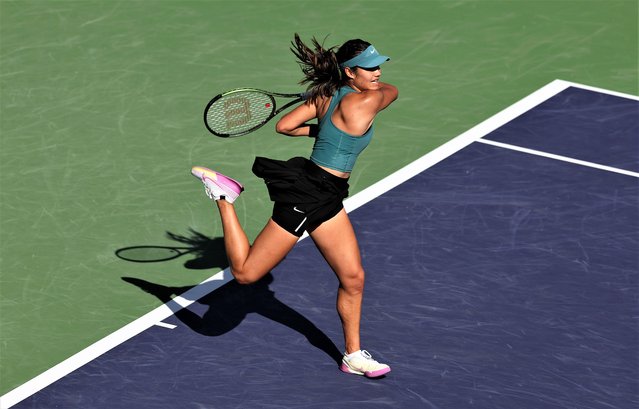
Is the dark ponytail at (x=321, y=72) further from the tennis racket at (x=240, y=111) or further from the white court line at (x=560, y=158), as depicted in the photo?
the white court line at (x=560, y=158)

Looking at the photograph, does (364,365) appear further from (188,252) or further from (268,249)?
(188,252)

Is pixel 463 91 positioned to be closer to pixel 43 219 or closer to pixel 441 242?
pixel 441 242

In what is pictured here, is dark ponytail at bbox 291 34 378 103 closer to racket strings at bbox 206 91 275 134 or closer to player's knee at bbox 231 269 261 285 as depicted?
racket strings at bbox 206 91 275 134

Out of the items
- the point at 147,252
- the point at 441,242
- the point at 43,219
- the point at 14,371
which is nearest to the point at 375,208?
the point at 441,242

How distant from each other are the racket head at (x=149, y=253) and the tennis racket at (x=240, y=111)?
225 centimetres

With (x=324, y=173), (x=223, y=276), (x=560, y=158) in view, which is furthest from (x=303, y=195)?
(x=560, y=158)

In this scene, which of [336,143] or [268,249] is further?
[268,249]

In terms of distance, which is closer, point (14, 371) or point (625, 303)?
point (14, 371)

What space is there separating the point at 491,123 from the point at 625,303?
3.94m

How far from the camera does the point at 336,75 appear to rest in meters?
10.9

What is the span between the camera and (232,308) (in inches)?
492

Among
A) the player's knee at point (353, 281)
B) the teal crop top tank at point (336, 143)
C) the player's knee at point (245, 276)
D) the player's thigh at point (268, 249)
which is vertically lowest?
the player's knee at point (353, 281)

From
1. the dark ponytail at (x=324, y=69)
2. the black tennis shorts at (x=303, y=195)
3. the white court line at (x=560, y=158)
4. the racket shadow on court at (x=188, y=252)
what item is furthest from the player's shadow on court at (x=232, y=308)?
the white court line at (x=560, y=158)

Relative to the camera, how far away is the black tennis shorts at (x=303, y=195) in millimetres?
10938
